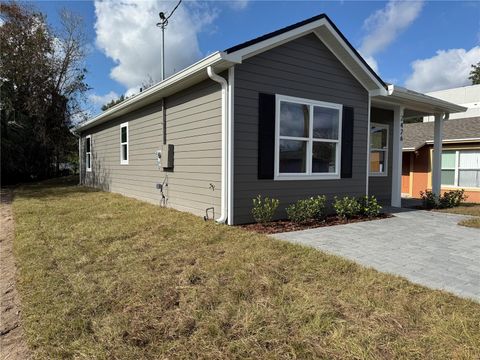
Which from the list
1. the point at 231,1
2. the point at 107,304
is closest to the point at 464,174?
the point at 231,1

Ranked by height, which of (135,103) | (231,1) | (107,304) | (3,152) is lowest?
(107,304)

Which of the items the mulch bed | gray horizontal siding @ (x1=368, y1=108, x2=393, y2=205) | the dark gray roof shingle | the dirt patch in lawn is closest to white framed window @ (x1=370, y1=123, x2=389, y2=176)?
gray horizontal siding @ (x1=368, y1=108, x2=393, y2=205)

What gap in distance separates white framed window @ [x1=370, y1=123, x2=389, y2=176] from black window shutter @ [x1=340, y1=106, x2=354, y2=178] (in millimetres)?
2737

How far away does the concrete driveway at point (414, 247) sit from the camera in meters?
3.58

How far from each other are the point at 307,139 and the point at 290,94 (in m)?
0.99

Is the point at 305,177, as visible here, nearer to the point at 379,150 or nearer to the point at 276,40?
the point at 276,40

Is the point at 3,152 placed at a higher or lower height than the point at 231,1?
lower

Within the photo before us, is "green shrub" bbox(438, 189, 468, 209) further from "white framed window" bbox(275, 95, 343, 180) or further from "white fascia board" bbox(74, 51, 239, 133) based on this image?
"white fascia board" bbox(74, 51, 239, 133)

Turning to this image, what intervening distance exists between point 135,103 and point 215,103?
3.87 meters

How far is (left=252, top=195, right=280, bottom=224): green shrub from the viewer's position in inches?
245

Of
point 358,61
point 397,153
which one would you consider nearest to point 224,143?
point 358,61

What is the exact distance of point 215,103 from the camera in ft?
20.4

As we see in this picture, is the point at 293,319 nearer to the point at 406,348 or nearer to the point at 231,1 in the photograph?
the point at 406,348

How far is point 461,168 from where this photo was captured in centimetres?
1326
